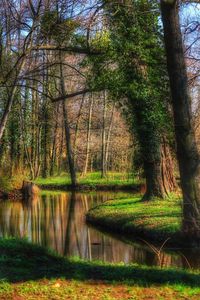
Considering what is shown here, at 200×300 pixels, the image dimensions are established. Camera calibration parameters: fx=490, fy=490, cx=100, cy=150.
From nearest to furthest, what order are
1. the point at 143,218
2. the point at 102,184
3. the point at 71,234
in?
the point at 143,218 → the point at 71,234 → the point at 102,184

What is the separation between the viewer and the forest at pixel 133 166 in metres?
7.37

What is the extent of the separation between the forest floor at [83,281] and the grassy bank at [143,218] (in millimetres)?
4915

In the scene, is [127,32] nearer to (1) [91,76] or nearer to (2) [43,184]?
(1) [91,76]

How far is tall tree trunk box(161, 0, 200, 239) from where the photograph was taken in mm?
10812

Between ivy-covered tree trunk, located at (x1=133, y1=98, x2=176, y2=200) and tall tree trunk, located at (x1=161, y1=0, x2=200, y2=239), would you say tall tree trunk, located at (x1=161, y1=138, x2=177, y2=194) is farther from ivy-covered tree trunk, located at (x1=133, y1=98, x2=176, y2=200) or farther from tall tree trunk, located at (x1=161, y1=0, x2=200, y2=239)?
tall tree trunk, located at (x1=161, y1=0, x2=200, y2=239)

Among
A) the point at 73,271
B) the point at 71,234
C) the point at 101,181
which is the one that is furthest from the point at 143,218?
the point at 101,181

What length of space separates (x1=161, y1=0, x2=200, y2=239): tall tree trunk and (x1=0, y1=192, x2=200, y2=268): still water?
133cm

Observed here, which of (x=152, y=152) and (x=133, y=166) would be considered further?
(x=133, y=166)

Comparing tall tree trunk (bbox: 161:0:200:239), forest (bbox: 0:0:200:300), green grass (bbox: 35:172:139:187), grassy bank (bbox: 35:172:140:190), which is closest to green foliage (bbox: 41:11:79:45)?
forest (bbox: 0:0:200:300)

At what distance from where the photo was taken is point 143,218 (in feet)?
51.0

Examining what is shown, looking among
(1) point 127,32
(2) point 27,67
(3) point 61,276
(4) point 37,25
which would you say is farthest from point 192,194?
(1) point 127,32

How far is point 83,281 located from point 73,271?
28.3 inches

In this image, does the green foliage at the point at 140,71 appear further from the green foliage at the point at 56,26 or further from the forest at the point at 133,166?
the green foliage at the point at 56,26

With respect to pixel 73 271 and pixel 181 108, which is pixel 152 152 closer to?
pixel 181 108
